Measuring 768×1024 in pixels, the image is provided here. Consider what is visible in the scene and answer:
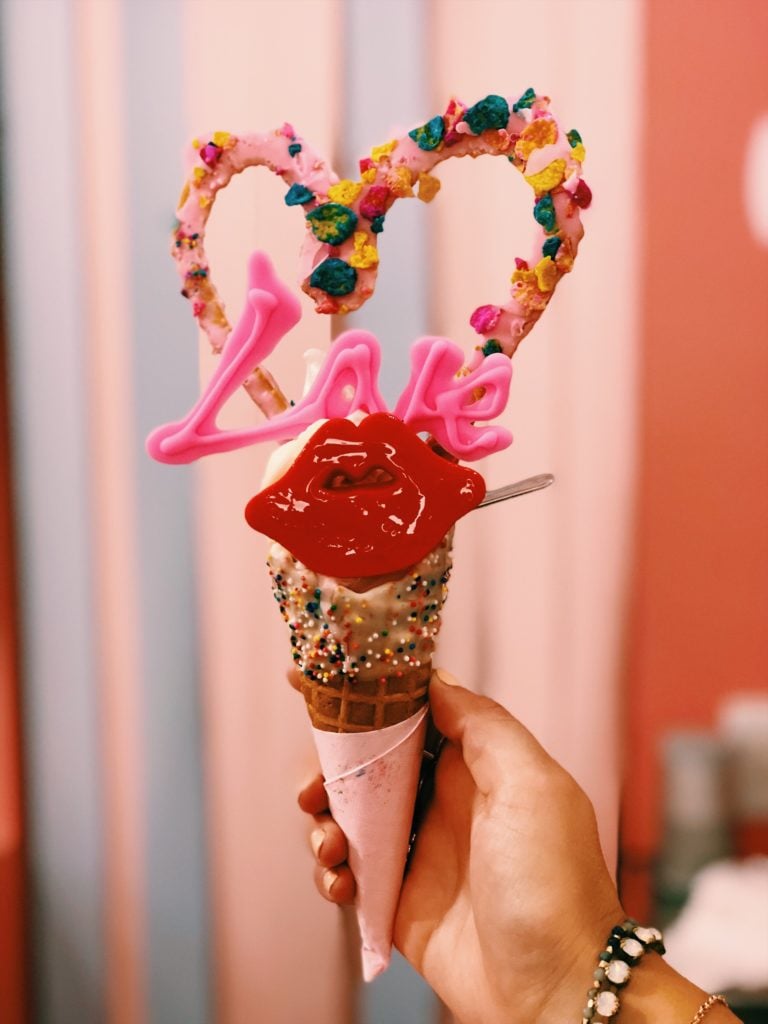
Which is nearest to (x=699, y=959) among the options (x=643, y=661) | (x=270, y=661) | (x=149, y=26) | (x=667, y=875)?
(x=667, y=875)

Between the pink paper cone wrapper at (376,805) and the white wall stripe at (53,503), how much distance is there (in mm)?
716

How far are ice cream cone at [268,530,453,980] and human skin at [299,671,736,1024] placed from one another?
0.15 feet

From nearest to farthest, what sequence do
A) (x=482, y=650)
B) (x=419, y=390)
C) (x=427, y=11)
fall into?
(x=419, y=390) → (x=427, y=11) → (x=482, y=650)

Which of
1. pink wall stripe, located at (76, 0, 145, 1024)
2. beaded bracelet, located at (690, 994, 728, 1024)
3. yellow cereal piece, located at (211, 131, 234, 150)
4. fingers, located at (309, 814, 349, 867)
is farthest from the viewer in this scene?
pink wall stripe, located at (76, 0, 145, 1024)

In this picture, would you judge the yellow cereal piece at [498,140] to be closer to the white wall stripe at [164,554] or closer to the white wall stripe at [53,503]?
the white wall stripe at [164,554]

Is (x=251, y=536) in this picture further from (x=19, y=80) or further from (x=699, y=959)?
(x=699, y=959)

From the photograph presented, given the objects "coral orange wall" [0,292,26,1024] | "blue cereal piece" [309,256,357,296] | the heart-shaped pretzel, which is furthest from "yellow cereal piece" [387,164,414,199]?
"coral orange wall" [0,292,26,1024]

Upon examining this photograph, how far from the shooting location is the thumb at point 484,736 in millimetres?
907

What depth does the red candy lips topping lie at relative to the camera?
79 cm

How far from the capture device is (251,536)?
1.38 meters

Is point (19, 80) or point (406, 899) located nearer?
point (406, 899)

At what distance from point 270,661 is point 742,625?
87cm

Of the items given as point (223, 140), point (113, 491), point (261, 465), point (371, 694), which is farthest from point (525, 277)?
point (113, 491)

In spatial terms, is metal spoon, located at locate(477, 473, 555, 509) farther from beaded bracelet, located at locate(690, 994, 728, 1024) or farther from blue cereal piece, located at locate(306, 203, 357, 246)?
beaded bracelet, located at locate(690, 994, 728, 1024)
